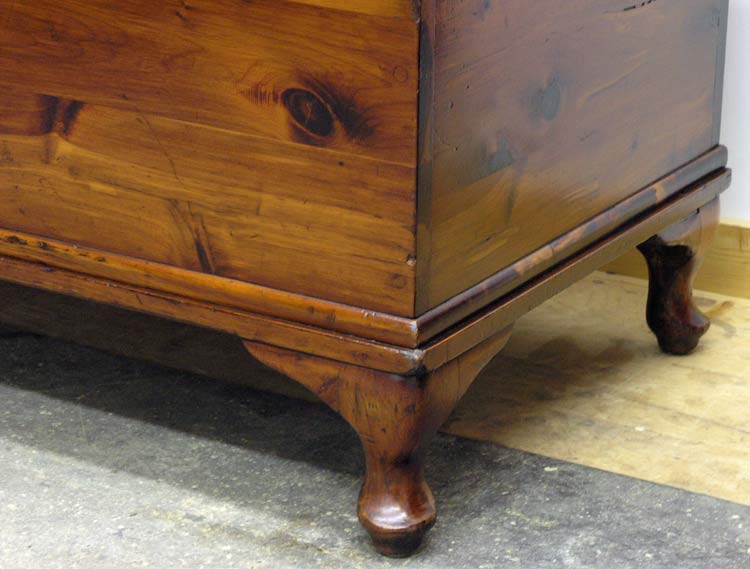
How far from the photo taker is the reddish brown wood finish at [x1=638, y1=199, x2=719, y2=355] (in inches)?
64.2

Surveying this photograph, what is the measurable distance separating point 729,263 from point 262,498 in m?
0.85

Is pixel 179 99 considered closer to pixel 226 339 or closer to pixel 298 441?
pixel 298 441

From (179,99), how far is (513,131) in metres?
0.30

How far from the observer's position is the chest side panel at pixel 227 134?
1102 millimetres

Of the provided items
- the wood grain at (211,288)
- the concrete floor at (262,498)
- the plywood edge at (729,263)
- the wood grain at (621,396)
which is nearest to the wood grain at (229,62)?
the wood grain at (211,288)

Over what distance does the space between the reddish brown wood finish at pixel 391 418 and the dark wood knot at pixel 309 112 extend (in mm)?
210

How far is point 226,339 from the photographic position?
1.76 m

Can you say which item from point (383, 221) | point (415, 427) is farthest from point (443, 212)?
point (415, 427)

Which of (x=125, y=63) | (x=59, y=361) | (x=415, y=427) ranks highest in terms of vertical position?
(x=125, y=63)

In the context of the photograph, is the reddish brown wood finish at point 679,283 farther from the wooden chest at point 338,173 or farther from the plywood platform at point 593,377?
the wooden chest at point 338,173

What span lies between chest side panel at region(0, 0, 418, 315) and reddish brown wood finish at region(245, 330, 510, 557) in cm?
7

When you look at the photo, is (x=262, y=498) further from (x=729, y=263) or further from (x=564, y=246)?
(x=729, y=263)

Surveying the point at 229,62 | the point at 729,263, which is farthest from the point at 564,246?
the point at 729,263

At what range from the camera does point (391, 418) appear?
1184 mm
